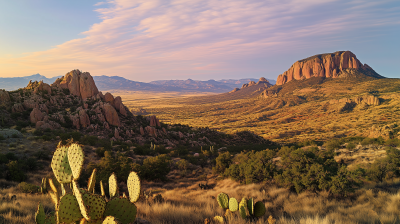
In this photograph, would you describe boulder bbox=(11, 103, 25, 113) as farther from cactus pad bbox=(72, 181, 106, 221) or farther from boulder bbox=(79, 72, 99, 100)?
cactus pad bbox=(72, 181, 106, 221)

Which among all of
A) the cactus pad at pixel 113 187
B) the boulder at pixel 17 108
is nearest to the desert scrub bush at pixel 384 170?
the cactus pad at pixel 113 187

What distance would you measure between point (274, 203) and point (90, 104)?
3762 centimetres

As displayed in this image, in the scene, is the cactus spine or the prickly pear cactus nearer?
the cactus spine

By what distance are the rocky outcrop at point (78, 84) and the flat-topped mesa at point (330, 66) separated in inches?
7389

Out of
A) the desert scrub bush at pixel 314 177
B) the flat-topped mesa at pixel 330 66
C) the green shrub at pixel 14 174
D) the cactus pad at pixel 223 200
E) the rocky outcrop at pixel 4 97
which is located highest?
the flat-topped mesa at pixel 330 66

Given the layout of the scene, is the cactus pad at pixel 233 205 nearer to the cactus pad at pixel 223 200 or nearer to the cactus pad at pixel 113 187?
the cactus pad at pixel 223 200

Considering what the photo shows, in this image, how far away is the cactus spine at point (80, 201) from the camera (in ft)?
11.3

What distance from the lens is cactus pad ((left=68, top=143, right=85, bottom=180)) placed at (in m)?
4.22

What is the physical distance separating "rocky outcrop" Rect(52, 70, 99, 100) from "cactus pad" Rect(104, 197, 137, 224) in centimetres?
4127

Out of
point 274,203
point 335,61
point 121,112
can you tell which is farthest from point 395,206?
point 335,61

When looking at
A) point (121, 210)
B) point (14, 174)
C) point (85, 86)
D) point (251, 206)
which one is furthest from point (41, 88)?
point (251, 206)

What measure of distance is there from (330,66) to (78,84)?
20065cm

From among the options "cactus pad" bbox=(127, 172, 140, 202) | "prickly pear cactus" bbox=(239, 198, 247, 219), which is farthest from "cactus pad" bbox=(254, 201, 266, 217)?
"cactus pad" bbox=(127, 172, 140, 202)

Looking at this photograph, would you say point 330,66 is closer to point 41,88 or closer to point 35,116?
point 41,88
